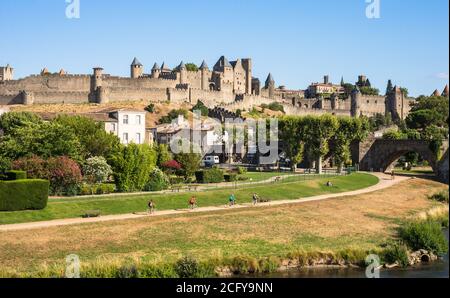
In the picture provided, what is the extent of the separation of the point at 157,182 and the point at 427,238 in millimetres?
21373

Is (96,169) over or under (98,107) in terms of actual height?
under

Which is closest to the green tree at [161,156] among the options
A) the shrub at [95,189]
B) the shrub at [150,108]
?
the shrub at [95,189]

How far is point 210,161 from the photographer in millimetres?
70500

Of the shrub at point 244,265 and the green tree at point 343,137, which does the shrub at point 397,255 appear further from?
the green tree at point 343,137

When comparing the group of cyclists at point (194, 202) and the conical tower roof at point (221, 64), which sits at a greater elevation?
the conical tower roof at point (221, 64)

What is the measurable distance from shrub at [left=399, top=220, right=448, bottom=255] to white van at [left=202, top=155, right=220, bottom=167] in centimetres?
3997

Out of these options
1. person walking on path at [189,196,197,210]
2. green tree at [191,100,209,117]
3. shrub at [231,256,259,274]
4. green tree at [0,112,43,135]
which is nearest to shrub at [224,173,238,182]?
person walking on path at [189,196,197,210]

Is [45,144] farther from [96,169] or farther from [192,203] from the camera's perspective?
[192,203]

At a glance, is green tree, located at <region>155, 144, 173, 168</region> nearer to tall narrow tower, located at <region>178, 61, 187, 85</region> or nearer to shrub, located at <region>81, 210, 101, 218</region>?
shrub, located at <region>81, 210, 101, 218</region>

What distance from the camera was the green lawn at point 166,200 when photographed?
1324 inches

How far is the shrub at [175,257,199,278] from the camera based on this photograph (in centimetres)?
2439

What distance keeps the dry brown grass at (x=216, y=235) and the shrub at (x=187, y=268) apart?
358cm

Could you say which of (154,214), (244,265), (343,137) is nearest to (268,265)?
(244,265)

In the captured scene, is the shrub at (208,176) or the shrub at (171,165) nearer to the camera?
the shrub at (208,176)
